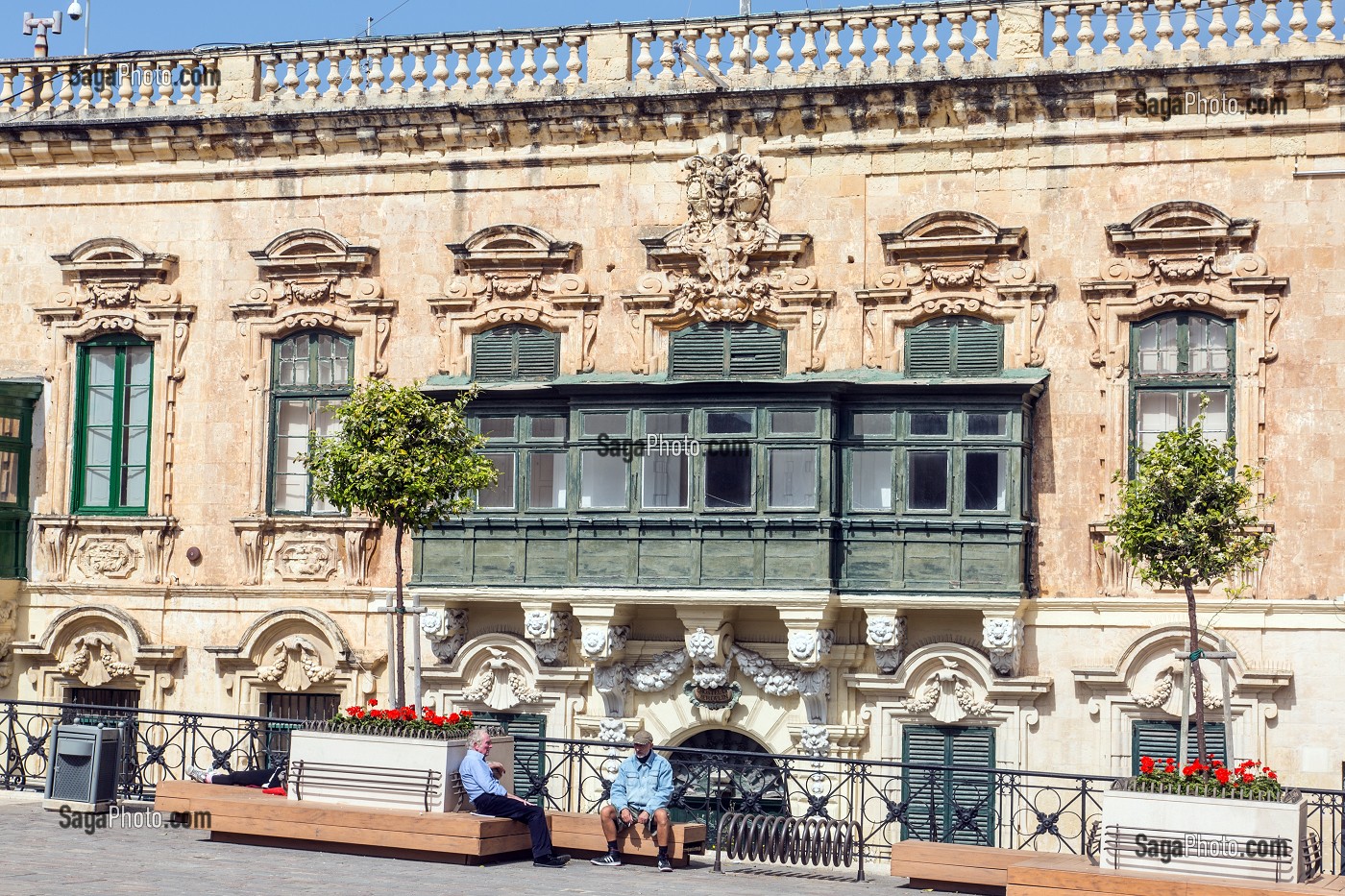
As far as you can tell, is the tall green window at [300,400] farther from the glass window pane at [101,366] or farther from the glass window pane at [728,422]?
the glass window pane at [728,422]

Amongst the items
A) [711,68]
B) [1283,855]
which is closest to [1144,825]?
[1283,855]

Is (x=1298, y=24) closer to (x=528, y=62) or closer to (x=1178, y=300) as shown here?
(x=1178, y=300)

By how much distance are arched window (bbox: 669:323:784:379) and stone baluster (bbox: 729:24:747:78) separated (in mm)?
3063

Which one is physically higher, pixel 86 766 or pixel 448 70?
pixel 448 70

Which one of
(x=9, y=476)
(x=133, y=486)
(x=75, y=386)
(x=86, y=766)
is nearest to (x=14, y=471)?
(x=9, y=476)

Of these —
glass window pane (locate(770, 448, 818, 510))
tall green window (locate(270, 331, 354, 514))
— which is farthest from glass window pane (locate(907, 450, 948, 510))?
tall green window (locate(270, 331, 354, 514))

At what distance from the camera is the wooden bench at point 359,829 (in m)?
16.8

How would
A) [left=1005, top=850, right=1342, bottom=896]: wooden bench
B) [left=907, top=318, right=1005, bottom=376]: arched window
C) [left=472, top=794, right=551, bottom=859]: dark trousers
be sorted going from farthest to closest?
1. [left=907, top=318, right=1005, bottom=376]: arched window
2. [left=472, top=794, right=551, bottom=859]: dark trousers
3. [left=1005, top=850, right=1342, bottom=896]: wooden bench

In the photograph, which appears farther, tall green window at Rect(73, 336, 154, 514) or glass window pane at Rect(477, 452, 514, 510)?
tall green window at Rect(73, 336, 154, 514)

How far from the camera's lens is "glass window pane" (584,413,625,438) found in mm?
23094

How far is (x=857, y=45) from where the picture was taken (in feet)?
75.9

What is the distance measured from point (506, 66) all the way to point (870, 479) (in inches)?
274

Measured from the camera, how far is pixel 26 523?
84.0ft

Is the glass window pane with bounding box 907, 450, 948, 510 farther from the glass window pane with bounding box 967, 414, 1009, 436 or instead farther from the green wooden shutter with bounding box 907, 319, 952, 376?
the green wooden shutter with bounding box 907, 319, 952, 376
